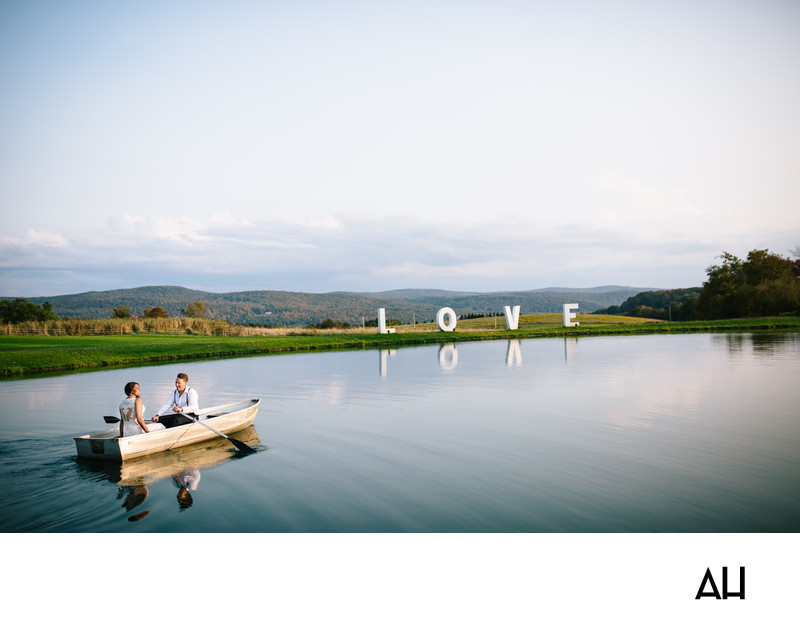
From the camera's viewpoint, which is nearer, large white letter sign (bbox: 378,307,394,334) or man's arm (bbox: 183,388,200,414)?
man's arm (bbox: 183,388,200,414)

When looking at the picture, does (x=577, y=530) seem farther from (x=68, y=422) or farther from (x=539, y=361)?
(x=539, y=361)

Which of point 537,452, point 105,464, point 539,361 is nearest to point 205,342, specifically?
point 539,361

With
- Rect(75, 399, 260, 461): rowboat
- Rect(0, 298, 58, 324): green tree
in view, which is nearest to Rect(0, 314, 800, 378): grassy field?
Rect(0, 298, 58, 324): green tree

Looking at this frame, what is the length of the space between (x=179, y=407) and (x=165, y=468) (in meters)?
1.99

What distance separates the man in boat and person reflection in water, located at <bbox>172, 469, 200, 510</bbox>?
81.3 inches

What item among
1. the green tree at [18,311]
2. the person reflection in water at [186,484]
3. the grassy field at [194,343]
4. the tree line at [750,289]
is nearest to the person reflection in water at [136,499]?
the person reflection in water at [186,484]

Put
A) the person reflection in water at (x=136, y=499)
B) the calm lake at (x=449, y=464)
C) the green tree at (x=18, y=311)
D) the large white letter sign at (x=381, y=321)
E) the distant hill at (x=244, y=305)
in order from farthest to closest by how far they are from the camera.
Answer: the distant hill at (x=244, y=305), the green tree at (x=18, y=311), the large white letter sign at (x=381, y=321), the person reflection in water at (x=136, y=499), the calm lake at (x=449, y=464)

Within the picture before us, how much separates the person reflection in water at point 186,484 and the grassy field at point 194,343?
24876 mm

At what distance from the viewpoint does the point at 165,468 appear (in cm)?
1173

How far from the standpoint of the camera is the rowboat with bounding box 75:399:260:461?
1160 cm

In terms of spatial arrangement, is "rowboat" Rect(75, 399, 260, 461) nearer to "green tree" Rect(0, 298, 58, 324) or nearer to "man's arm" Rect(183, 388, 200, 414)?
"man's arm" Rect(183, 388, 200, 414)

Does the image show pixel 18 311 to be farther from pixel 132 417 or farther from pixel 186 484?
pixel 186 484

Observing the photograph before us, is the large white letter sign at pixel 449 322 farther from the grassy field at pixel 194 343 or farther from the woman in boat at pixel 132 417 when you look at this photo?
the woman in boat at pixel 132 417

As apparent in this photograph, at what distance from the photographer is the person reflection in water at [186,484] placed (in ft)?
31.0
